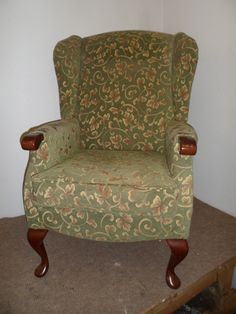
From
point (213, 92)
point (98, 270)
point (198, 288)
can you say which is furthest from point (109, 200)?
point (213, 92)

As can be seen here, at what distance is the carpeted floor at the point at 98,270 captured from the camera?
3.56 feet

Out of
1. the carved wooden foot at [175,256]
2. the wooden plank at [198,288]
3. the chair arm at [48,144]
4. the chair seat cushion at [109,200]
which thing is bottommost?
the wooden plank at [198,288]

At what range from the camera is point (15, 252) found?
141 cm

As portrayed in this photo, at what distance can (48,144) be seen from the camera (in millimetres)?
1126

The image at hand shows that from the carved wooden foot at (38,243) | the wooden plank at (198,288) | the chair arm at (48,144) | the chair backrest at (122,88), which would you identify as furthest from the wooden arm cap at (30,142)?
the wooden plank at (198,288)

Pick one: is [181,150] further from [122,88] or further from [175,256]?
[122,88]

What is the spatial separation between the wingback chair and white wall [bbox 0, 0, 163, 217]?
17cm

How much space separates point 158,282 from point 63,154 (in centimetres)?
72

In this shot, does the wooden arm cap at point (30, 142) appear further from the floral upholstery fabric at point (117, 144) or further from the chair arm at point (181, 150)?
the chair arm at point (181, 150)

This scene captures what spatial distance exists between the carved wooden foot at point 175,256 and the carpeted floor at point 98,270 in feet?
0.12

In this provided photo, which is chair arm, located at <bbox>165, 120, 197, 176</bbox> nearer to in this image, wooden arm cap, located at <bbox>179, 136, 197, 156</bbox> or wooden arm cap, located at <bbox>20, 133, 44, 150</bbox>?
wooden arm cap, located at <bbox>179, 136, 197, 156</bbox>

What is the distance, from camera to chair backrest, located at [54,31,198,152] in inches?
58.5

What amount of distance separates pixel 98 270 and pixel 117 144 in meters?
0.66

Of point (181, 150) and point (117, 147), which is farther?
point (117, 147)
